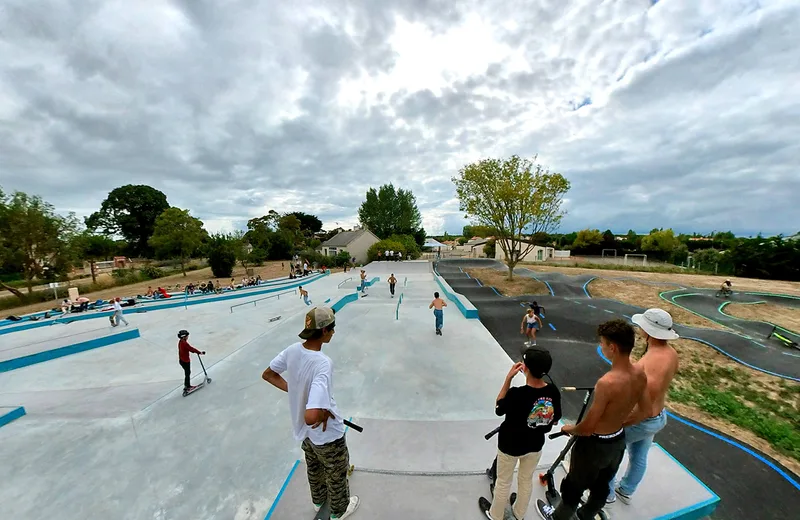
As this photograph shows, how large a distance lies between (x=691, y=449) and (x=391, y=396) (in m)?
4.67

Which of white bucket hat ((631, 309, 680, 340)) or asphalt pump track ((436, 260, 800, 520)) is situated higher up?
white bucket hat ((631, 309, 680, 340))

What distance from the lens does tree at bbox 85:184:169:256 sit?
47.4m

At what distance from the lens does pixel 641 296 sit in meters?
14.2

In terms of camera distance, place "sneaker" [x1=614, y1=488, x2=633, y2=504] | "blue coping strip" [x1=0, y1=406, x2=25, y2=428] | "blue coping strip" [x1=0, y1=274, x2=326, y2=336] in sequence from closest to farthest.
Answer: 1. "sneaker" [x1=614, y1=488, x2=633, y2=504]
2. "blue coping strip" [x1=0, y1=406, x2=25, y2=428]
3. "blue coping strip" [x1=0, y1=274, x2=326, y2=336]

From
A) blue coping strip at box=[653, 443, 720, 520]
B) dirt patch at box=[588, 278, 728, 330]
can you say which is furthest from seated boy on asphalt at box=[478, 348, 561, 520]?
dirt patch at box=[588, 278, 728, 330]

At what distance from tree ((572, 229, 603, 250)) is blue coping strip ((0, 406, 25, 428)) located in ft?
184

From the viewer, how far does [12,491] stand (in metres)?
3.15

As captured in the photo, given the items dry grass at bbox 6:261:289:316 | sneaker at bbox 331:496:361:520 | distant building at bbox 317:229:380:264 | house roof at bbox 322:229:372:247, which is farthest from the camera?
house roof at bbox 322:229:372:247

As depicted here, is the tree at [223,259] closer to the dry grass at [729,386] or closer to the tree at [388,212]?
the tree at [388,212]

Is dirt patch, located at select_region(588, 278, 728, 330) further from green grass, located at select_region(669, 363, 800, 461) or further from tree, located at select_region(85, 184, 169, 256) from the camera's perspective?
tree, located at select_region(85, 184, 169, 256)

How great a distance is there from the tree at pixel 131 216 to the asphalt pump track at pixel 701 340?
59.5 metres

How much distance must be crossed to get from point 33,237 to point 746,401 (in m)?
36.8

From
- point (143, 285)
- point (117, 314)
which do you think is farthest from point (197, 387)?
point (143, 285)

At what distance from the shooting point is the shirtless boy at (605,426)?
1965mm
